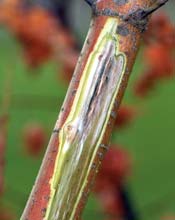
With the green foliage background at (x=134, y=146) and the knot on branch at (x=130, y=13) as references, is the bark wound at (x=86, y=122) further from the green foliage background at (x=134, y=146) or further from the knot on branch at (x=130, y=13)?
the green foliage background at (x=134, y=146)

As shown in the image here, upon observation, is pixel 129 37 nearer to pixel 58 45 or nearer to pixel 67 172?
pixel 67 172

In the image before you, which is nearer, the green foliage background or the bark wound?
the bark wound

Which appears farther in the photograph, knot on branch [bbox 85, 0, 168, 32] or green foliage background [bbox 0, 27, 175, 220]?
green foliage background [bbox 0, 27, 175, 220]

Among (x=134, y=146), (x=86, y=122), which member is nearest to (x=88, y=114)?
(x=86, y=122)

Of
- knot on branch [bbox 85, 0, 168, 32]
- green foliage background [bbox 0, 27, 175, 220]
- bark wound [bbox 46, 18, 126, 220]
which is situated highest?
knot on branch [bbox 85, 0, 168, 32]

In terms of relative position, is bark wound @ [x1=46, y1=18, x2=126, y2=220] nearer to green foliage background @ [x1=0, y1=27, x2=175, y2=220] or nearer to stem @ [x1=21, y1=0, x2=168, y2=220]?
stem @ [x1=21, y1=0, x2=168, y2=220]

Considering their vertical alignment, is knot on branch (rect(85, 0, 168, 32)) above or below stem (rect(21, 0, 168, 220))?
above

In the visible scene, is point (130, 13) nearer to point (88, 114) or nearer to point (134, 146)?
point (88, 114)

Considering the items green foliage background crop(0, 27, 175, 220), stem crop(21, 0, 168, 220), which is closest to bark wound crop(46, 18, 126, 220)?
stem crop(21, 0, 168, 220)

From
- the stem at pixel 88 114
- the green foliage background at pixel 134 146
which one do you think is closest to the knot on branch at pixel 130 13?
the stem at pixel 88 114
